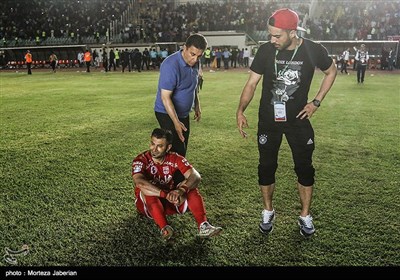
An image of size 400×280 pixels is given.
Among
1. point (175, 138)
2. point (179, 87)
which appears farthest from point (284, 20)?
point (175, 138)

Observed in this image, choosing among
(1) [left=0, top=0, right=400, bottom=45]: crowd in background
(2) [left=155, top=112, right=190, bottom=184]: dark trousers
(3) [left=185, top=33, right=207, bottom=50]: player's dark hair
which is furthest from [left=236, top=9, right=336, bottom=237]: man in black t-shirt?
(1) [left=0, top=0, right=400, bottom=45]: crowd in background

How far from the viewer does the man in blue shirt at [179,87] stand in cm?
404

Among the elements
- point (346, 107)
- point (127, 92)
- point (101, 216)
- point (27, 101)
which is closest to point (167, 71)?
point (101, 216)

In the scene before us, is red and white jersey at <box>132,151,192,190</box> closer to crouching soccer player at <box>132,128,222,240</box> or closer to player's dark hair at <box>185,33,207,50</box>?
crouching soccer player at <box>132,128,222,240</box>

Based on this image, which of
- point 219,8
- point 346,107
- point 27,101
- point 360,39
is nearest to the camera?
point 346,107

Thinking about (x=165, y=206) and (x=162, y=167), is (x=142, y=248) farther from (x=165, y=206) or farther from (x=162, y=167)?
(x=162, y=167)

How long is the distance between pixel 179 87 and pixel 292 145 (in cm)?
139

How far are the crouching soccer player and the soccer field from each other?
0.18 metres

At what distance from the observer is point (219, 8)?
38094 mm

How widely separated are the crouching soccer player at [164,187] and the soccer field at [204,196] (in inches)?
7.3

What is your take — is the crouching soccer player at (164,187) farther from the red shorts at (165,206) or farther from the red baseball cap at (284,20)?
the red baseball cap at (284,20)

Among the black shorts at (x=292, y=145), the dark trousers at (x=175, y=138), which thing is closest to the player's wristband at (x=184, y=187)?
the dark trousers at (x=175, y=138)

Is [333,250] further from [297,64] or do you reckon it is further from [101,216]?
[101,216]

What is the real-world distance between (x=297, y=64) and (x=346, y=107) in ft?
28.2
